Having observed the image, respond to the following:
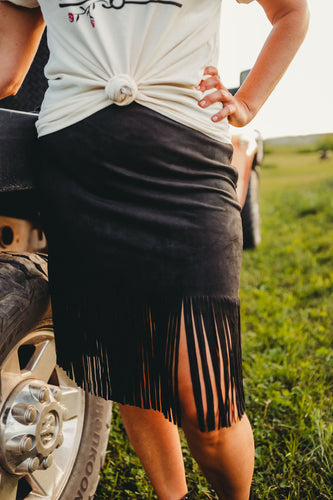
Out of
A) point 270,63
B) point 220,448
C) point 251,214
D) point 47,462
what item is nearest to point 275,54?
point 270,63

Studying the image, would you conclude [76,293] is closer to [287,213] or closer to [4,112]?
[4,112]

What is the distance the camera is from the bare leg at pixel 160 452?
138 centimetres

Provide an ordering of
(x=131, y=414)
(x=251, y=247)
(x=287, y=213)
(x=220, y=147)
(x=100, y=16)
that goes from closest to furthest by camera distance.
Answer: (x=100, y=16) < (x=220, y=147) < (x=131, y=414) < (x=251, y=247) < (x=287, y=213)

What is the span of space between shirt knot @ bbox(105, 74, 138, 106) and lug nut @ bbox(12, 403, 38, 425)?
74 centimetres

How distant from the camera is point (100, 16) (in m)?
1.00

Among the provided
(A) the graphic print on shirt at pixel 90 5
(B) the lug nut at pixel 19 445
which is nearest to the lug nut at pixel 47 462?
(B) the lug nut at pixel 19 445

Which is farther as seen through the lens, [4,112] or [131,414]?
[131,414]

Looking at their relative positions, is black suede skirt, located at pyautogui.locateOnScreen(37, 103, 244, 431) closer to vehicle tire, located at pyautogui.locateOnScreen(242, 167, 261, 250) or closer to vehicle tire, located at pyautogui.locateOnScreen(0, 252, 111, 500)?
vehicle tire, located at pyautogui.locateOnScreen(0, 252, 111, 500)

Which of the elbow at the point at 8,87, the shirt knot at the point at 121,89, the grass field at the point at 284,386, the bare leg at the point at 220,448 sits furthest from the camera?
the grass field at the point at 284,386

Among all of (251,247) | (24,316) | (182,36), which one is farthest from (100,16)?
(251,247)

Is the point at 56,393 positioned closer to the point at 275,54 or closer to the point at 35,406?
the point at 35,406

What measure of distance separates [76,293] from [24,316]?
0.44ft

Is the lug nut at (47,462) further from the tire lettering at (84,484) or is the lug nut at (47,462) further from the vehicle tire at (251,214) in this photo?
the vehicle tire at (251,214)

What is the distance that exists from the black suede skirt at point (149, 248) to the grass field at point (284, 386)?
70cm
